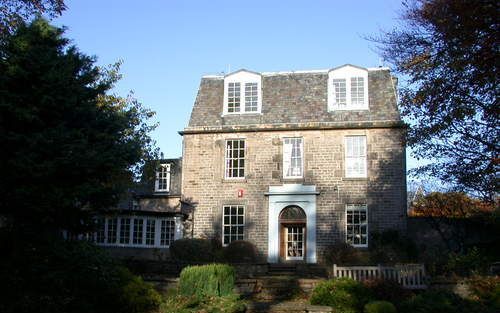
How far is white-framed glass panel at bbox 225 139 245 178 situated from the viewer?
1129 inches

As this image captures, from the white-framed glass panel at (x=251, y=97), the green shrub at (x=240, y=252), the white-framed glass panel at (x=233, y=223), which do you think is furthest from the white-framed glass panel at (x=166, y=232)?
the white-framed glass panel at (x=251, y=97)

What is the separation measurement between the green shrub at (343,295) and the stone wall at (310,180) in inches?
463

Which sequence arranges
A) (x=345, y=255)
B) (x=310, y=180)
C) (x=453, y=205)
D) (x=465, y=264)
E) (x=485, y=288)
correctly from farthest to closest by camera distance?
1. (x=453, y=205)
2. (x=310, y=180)
3. (x=345, y=255)
4. (x=465, y=264)
5. (x=485, y=288)

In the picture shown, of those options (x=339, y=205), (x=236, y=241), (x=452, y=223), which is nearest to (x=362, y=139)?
A: (x=339, y=205)

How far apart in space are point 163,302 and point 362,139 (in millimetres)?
15624

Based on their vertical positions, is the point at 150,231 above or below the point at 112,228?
below

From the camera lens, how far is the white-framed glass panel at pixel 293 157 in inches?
1107

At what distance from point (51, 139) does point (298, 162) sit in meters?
14.6

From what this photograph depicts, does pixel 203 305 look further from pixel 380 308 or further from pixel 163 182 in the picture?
pixel 163 182

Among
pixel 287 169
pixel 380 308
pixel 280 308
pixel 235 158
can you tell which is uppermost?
pixel 235 158

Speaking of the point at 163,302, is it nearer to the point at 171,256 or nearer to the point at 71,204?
the point at 71,204

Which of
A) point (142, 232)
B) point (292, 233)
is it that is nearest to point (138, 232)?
point (142, 232)

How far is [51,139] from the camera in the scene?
15.9 metres

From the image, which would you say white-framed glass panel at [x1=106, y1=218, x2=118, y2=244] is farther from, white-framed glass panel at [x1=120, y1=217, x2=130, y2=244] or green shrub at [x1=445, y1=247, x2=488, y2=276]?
green shrub at [x1=445, y1=247, x2=488, y2=276]
